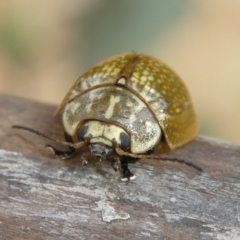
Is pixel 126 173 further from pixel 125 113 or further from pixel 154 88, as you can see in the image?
pixel 154 88

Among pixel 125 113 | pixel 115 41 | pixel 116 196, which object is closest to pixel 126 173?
pixel 116 196

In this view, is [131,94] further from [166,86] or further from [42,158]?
[42,158]

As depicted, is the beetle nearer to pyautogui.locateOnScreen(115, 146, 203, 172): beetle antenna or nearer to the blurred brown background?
pyautogui.locateOnScreen(115, 146, 203, 172): beetle antenna

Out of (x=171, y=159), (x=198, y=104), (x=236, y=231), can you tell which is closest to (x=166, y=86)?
(x=171, y=159)

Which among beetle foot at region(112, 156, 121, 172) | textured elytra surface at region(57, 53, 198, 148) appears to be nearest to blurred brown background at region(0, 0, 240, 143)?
textured elytra surface at region(57, 53, 198, 148)

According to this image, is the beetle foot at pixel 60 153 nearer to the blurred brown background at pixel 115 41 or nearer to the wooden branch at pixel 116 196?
the wooden branch at pixel 116 196
